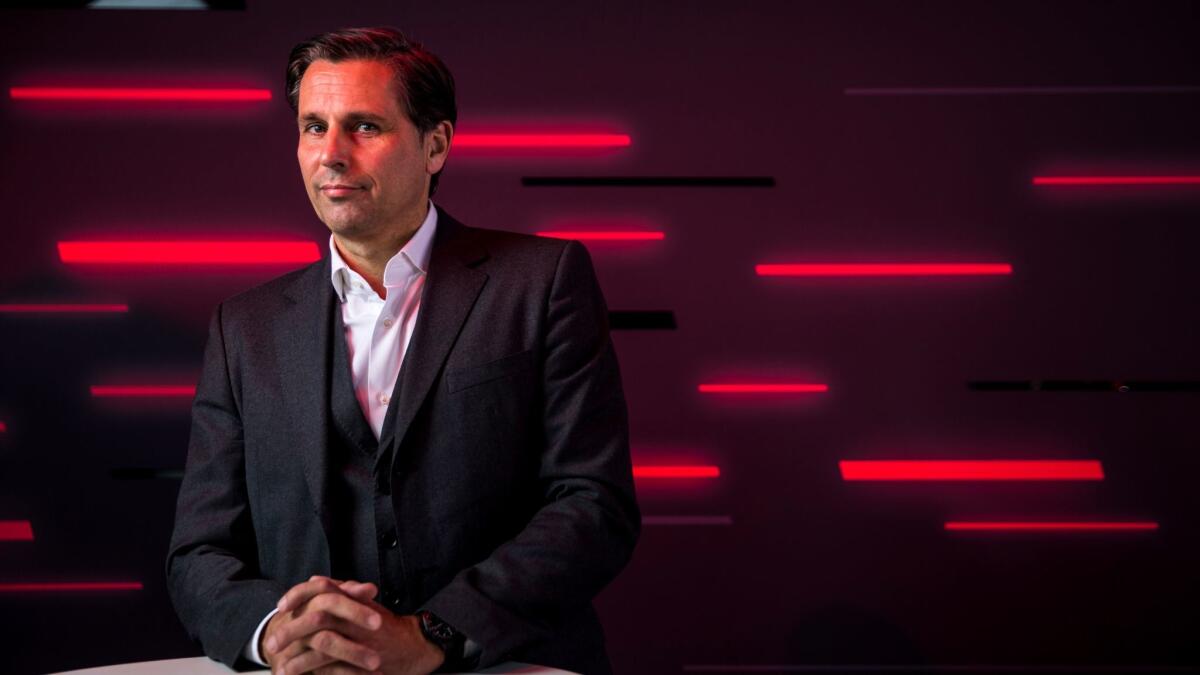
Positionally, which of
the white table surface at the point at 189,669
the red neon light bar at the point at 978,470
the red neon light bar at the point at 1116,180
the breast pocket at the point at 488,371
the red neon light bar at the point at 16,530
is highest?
the red neon light bar at the point at 1116,180

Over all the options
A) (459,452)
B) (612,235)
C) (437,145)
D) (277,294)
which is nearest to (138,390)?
(277,294)

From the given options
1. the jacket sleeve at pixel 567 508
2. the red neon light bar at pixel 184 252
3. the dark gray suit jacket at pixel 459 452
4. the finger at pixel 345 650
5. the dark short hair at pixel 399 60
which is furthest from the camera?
the red neon light bar at pixel 184 252

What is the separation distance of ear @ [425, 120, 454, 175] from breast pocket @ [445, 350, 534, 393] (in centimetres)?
36

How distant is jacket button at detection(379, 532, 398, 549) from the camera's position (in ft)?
5.77

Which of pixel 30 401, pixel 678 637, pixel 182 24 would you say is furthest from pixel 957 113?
pixel 30 401

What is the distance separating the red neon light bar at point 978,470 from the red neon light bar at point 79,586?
1.81 m

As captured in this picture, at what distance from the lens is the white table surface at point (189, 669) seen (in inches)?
58.9

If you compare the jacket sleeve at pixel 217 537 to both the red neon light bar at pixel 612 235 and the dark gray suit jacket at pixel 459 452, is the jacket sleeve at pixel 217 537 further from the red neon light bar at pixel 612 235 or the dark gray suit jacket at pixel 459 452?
the red neon light bar at pixel 612 235

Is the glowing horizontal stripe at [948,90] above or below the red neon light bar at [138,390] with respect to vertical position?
above

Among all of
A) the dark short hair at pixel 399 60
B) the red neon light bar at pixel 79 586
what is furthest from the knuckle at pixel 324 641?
the red neon light bar at pixel 79 586

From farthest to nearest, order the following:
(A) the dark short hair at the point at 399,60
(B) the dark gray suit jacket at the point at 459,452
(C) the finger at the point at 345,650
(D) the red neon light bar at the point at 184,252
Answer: (D) the red neon light bar at the point at 184,252 < (A) the dark short hair at the point at 399,60 < (B) the dark gray suit jacket at the point at 459,452 < (C) the finger at the point at 345,650

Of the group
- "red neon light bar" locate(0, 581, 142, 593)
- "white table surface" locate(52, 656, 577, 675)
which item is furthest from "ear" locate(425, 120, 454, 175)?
"red neon light bar" locate(0, 581, 142, 593)

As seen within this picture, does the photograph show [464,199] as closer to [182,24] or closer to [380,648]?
[182,24]

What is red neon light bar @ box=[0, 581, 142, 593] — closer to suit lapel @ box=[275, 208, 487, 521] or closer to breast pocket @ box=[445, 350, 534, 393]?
suit lapel @ box=[275, 208, 487, 521]
